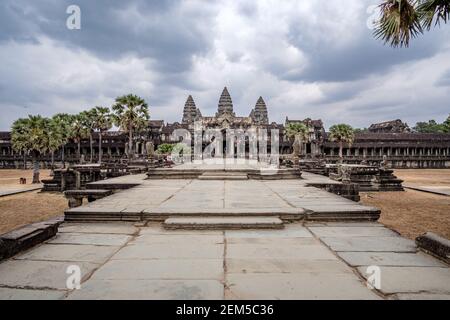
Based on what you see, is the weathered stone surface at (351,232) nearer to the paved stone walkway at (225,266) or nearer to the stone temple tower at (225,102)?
the paved stone walkway at (225,266)

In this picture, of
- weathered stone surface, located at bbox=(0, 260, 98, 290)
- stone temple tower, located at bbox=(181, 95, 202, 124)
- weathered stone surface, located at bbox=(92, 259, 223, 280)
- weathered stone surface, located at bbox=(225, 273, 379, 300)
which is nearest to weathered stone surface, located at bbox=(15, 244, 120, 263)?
weathered stone surface, located at bbox=(0, 260, 98, 290)

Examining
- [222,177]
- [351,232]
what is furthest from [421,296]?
[222,177]

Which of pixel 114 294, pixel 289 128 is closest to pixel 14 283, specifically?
pixel 114 294

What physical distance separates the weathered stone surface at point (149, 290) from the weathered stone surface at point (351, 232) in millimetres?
2416

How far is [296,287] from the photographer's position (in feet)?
9.51

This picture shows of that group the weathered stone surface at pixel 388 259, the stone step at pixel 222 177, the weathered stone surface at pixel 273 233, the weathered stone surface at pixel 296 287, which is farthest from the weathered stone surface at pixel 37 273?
the stone step at pixel 222 177

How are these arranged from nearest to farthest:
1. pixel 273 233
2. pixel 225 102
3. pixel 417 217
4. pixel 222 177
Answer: pixel 273 233 < pixel 417 217 < pixel 222 177 < pixel 225 102

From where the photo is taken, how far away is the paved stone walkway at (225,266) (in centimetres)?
281

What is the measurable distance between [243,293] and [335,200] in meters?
4.80

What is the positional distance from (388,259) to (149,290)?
2678 millimetres

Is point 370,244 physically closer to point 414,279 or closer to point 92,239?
point 414,279

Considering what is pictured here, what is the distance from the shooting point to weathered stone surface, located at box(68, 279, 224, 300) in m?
2.71

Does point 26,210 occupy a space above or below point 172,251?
below
